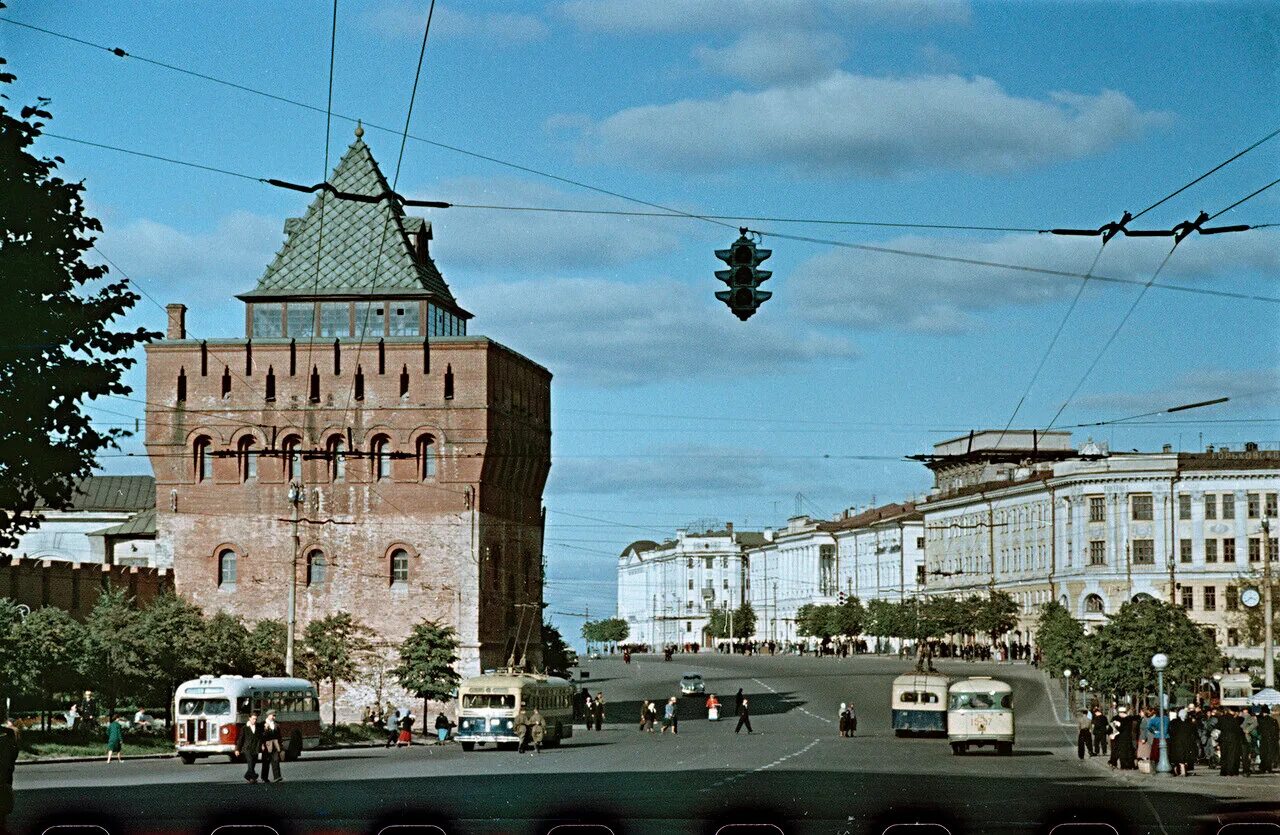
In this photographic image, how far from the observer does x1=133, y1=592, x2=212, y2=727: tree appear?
60344 mm

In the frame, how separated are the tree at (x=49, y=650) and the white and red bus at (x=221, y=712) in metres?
9.51

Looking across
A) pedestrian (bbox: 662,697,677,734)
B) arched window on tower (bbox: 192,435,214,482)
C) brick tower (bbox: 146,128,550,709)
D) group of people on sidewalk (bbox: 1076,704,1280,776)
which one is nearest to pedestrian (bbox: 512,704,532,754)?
pedestrian (bbox: 662,697,677,734)

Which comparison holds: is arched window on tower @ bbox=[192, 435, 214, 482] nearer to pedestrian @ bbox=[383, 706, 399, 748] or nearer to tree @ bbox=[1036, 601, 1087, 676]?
pedestrian @ bbox=[383, 706, 399, 748]

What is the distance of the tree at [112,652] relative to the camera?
59.3 m

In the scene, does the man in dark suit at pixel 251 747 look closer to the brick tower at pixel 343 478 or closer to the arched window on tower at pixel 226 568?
the brick tower at pixel 343 478

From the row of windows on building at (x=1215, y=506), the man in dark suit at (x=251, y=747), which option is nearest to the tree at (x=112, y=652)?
the man in dark suit at (x=251, y=747)

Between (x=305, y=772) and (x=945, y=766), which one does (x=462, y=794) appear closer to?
(x=305, y=772)

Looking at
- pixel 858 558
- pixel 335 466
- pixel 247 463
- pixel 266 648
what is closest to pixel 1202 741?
pixel 266 648

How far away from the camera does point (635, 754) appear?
49.3 metres

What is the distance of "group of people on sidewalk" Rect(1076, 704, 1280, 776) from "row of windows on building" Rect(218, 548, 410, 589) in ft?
131

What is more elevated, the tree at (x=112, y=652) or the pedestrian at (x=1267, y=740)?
the tree at (x=112, y=652)

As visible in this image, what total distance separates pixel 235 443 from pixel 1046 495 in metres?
59.2

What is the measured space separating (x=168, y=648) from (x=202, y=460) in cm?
2268

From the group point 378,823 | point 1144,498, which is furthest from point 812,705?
point 378,823
